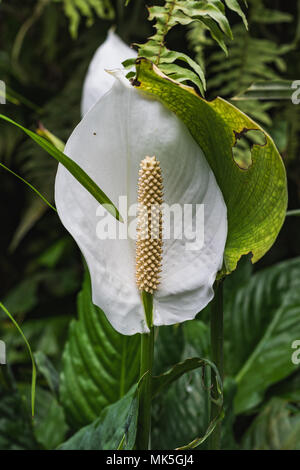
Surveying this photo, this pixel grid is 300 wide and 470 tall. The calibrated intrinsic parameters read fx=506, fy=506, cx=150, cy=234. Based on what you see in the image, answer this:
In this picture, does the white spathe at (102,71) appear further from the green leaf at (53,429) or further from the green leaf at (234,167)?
the green leaf at (53,429)

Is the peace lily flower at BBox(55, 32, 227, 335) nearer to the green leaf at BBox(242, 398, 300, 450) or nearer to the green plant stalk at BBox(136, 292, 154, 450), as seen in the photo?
the green plant stalk at BBox(136, 292, 154, 450)

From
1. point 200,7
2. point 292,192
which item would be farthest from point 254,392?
point 200,7

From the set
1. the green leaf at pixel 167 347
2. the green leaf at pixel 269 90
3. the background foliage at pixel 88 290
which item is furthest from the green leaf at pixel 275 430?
the green leaf at pixel 269 90

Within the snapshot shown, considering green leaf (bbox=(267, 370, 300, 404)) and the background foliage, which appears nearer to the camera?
the background foliage

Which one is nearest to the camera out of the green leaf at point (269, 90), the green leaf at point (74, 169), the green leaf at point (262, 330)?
the green leaf at point (74, 169)

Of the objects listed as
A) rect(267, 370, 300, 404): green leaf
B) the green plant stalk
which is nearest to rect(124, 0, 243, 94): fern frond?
the green plant stalk

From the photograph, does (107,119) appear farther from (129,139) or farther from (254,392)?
(254,392)
